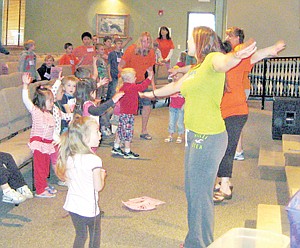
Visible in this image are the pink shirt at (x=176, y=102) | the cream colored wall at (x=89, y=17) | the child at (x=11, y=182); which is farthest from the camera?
the cream colored wall at (x=89, y=17)

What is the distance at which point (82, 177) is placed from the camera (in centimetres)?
400

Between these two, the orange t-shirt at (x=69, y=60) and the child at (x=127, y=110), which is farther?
the orange t-shirt at (x=69, y=60)

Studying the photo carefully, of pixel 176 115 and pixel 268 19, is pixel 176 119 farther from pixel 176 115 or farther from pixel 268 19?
pixel 268 19

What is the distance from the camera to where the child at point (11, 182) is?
5465mm

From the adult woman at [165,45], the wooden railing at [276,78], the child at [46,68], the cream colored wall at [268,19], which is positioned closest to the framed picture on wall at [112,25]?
the cream colored wall at [268,19]

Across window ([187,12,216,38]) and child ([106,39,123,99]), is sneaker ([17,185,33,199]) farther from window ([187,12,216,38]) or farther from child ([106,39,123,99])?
window ([187,12,216,38])

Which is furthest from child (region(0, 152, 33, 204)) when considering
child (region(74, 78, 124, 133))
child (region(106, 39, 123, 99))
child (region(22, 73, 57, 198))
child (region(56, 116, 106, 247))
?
child (region(106, 39, 123, 99))

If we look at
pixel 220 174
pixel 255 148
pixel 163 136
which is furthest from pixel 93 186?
pixel 163 136

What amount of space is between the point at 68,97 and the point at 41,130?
70 centimetres

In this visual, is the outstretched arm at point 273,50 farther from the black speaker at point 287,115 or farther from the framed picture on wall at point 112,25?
the framed picture on wall at point 112,25

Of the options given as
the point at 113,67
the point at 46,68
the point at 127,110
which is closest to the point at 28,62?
the point at 46,68

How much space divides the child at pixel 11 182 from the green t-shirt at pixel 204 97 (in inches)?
74.8

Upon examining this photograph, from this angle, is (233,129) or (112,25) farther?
(112,25)

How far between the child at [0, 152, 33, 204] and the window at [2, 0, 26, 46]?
1705 cm
